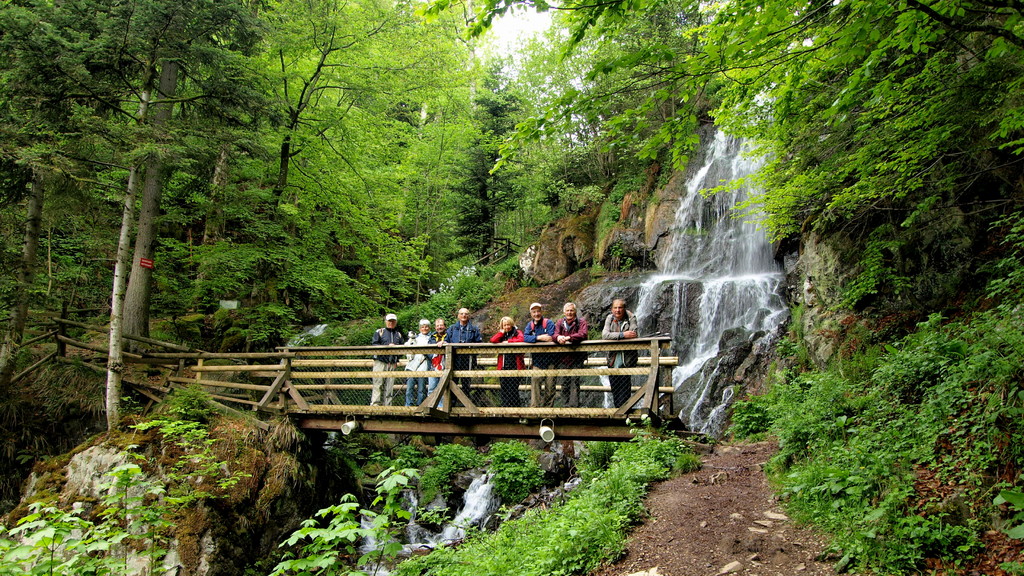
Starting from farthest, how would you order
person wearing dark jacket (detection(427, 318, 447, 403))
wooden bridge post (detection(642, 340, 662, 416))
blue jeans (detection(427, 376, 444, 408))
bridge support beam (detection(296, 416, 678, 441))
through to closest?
1. person wearing dark jacket (detection(427, 318, 447, 403))
2. blue jeans (detection(427, 376, 444, 408))
3. bridge support beam (detection(296, 416, 678, 441))
4. wooden bridge post (detection(642, 340, 662, 416))

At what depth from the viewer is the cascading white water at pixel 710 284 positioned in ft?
40.4

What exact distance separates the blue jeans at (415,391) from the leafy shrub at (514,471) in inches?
119

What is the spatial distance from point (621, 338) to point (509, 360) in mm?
2050

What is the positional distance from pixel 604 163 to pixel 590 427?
17.5 metres

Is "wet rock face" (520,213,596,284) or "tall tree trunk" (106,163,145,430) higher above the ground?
"wet rock face" (520,213,596,284)

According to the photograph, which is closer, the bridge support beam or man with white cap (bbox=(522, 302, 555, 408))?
the bridge support beam

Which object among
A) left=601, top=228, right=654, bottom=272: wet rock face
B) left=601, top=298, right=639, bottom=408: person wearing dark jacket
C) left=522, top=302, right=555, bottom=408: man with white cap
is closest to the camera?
left=601, top=298, right=639, bottom=408: person wearing dark jacket

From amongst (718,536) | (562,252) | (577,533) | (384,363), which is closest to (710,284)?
(562,252)

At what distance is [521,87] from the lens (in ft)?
76.6

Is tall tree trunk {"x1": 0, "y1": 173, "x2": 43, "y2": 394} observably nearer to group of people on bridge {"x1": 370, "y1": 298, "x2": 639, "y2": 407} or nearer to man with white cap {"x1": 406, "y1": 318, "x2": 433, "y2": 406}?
group of people on bridge {"x1": 370, "y1": 298, "x2": 639, "y2": 407}

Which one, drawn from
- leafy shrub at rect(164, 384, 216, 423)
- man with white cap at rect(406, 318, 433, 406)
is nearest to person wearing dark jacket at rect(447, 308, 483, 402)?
man with white cap at rect(406, 318, 433, 406)

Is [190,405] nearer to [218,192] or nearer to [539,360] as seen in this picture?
[218,192]

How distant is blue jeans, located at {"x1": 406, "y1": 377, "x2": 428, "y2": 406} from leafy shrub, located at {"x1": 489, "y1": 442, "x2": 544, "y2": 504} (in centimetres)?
302

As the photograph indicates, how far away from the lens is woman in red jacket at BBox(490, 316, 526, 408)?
827 centimetres
